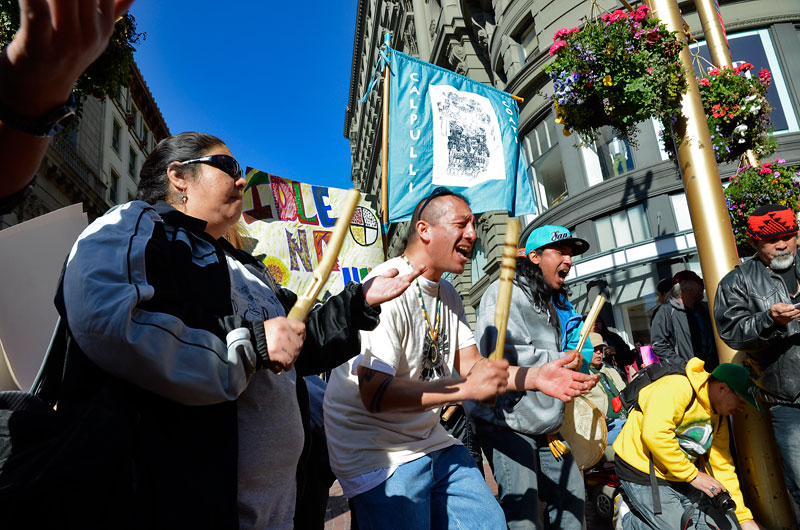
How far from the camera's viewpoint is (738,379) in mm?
3594

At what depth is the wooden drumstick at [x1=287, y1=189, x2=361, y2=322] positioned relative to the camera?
4.97 feet

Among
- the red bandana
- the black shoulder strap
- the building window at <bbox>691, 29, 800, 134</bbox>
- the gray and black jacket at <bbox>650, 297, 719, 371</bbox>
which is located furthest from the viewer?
the building window at <bbox>691, 29, 800, 134</bbox>

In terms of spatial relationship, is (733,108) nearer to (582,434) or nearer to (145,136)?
(582,434)

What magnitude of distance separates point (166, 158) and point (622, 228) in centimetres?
1170

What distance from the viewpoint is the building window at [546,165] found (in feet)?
46.0

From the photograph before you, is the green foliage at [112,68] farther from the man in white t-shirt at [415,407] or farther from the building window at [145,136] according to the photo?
the building window at [145,136]

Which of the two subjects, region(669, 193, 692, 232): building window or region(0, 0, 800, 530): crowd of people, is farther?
region(669, 193, 692, 232): building window

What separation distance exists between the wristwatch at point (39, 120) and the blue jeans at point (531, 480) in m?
2.74

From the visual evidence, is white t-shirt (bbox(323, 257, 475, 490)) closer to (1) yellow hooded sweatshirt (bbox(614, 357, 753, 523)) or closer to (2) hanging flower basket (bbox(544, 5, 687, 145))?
(1) yellow hooded sweatshirt (bbox(614, 357, 753, 523))

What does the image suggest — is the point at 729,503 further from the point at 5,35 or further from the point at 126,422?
the point at 5,35

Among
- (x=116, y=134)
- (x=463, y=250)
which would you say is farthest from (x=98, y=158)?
(x=463, y=250)

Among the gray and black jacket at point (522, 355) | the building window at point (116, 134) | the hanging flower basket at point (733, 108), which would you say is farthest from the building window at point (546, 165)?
the building window at point (116, 134)

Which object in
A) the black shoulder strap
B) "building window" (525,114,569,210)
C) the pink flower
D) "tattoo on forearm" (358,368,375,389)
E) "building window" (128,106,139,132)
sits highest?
"building window" (128,106,139,132)

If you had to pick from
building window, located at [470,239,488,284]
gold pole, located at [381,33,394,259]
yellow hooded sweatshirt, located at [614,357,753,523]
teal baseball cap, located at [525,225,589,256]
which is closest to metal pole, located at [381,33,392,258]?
gold pole, located at [381,33,394,259]
